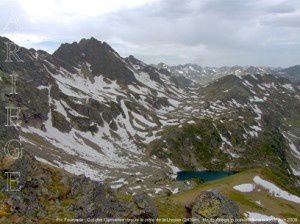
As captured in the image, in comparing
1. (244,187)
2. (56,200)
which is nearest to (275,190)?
(244,187)

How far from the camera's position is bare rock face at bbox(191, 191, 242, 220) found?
28.9 meters

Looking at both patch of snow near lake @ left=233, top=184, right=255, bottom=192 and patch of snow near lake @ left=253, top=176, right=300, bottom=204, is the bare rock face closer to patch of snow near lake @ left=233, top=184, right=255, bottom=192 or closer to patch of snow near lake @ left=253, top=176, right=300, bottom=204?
patch of snow near lake @ left=233, top=184, right=255, bottom=192

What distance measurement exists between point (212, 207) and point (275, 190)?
69802 mm

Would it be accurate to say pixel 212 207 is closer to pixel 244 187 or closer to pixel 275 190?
pixel 244 187

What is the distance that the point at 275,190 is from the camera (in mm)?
94188

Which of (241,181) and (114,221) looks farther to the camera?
(241,181)

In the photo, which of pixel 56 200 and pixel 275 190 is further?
pixel 275 190

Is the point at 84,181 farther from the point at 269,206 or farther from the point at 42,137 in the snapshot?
the point at 42,137

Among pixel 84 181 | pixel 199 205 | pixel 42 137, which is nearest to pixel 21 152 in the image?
pixel 84 181

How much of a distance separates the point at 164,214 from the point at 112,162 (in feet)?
476

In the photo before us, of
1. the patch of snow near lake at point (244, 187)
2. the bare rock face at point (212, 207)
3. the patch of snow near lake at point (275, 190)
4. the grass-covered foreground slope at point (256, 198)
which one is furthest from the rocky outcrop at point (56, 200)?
the patch of snow near lake at point (275, 190)

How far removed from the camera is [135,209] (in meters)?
32.1

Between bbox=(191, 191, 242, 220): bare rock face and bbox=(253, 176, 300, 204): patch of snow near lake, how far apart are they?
6685 cm

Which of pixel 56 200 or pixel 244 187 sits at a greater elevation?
pixel 56 200
